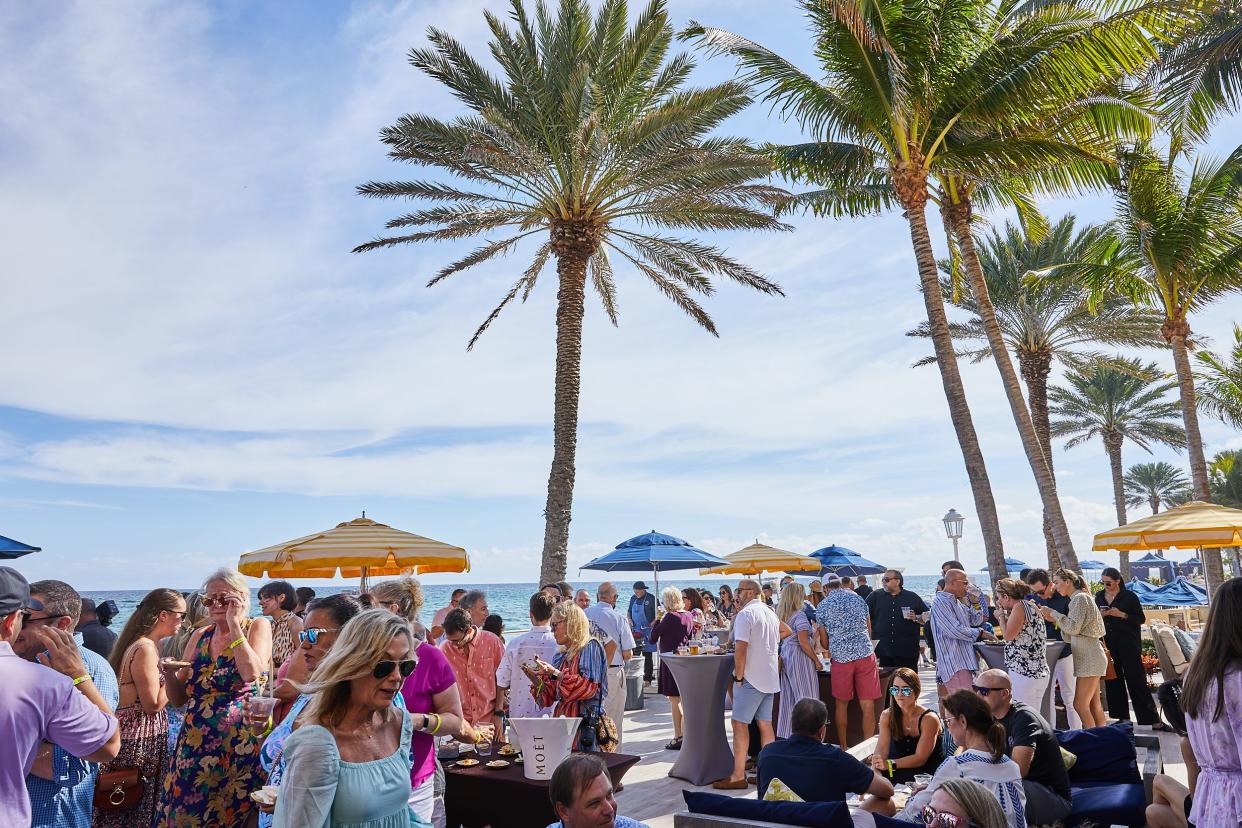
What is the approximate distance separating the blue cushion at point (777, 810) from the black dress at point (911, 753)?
7.73ft

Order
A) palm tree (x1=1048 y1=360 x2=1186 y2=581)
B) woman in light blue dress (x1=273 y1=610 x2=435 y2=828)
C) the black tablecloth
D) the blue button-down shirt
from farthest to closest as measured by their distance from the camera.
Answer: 1. palm tree (x1=1048 y1=360 x2=1186 y2=581)
2. the black tablecloth
3. the blue button-down shirt
4. woman in light blue dress (x1=273 y1=610 x2=435 y2=828)

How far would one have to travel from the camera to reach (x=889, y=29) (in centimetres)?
1271

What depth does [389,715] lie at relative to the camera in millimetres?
2621

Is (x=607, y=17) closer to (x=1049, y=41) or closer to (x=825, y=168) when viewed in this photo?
(x=825, y=168)

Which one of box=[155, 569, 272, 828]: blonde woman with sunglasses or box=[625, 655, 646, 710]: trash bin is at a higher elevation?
box=[155, 569, 272, 828]: blonde woman with sunglasses

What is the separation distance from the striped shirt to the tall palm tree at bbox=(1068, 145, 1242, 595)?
8.00 m

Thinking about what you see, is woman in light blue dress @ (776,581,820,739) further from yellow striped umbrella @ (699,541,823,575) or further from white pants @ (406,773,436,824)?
yellow striped umbrella @ (699,541,823,575)

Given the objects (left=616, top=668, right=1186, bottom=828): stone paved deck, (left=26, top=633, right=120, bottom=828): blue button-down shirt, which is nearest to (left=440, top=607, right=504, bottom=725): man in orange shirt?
(left=616, top=668, right=1186, bottom=828): stone paved deck

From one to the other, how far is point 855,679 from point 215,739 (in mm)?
6837

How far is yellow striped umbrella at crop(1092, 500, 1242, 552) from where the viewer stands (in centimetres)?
1008

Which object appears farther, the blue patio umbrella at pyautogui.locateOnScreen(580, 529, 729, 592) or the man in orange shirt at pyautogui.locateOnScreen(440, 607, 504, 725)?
the blue patio umbrella at pyautogui.locateOnScreen(580, 529, 729, 592)

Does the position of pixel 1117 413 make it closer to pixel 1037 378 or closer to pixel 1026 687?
pixel 1037 378

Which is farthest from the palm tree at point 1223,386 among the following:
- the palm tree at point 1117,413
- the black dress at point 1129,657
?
the black dress at point 1129,657

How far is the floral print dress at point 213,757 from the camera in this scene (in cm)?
379
